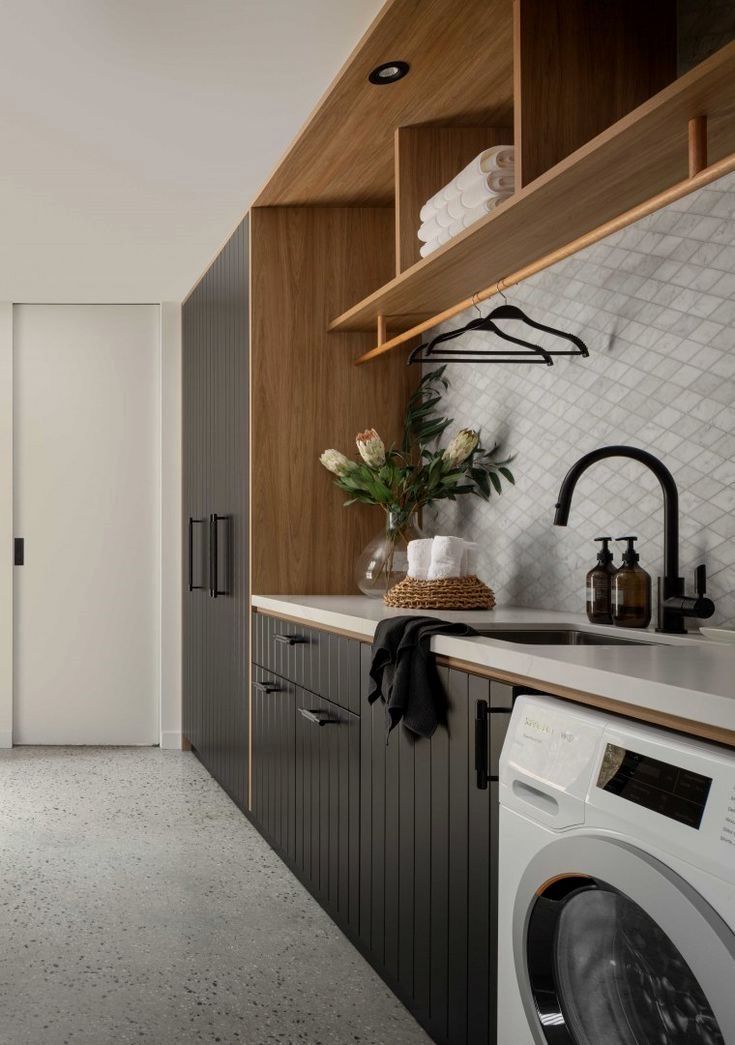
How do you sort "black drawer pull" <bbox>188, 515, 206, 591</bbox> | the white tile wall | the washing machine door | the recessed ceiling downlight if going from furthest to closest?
"black drawer pull" <bbox>188, 515, 206, 591</bbox> → the recessed ceiling downlight → the white tile wall → the washing machine door

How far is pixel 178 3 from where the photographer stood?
96.2 inches

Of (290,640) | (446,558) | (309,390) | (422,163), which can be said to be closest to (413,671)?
(446,558)

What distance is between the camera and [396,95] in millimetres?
2676

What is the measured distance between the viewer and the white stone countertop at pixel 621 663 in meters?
1.20

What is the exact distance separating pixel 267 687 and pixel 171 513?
2226 millimetres

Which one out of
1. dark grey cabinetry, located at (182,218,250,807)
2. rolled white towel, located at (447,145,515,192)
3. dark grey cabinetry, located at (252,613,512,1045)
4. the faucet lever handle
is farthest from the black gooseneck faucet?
dark grey cabinetry, located at (182,218,250,807)

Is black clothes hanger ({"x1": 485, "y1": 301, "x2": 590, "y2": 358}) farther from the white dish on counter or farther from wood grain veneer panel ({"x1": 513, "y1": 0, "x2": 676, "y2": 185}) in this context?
the white dish on counter

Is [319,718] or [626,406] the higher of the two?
[626,406]

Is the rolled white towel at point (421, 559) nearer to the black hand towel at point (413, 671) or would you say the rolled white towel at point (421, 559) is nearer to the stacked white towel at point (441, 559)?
the stacked white towel at point (441, 559)

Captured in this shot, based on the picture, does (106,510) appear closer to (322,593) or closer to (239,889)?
(322,593)

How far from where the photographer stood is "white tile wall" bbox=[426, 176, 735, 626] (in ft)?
6.93

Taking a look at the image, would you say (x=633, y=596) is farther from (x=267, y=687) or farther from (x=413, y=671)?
(x=267, y=687)

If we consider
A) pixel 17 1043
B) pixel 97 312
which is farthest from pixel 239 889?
pixel 97 312

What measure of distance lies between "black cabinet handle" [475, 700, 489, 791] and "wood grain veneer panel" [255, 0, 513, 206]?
1504 millimetres
